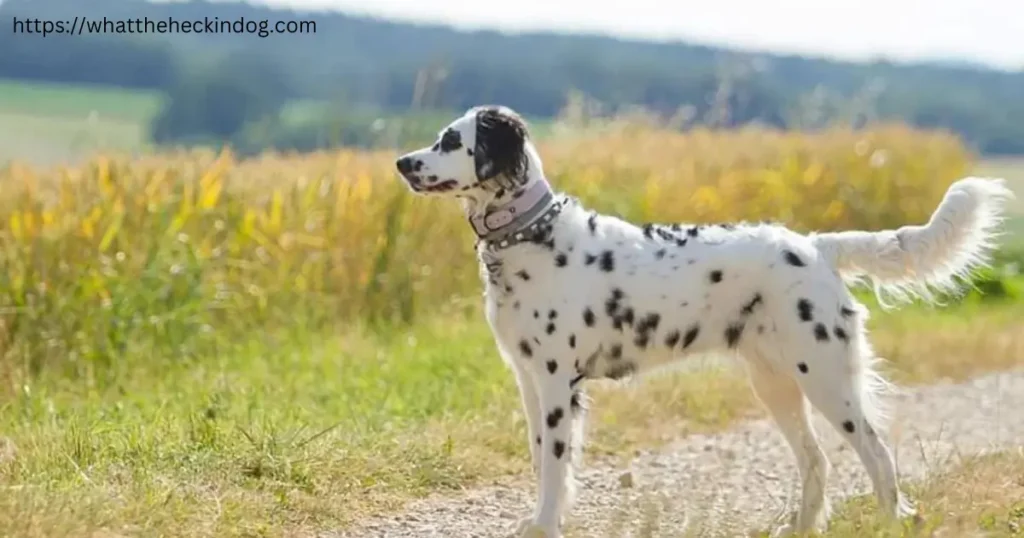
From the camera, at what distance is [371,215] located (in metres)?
12.6

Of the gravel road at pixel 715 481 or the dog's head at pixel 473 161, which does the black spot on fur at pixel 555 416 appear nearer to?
the gravel road at pixel 715 481

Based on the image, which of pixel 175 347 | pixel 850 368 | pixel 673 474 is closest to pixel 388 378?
pixel 175 347

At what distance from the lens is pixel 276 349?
11.2 metres

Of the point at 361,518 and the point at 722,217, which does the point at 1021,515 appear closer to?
the point at 361,518

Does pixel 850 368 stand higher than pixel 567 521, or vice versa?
pixel 850 368

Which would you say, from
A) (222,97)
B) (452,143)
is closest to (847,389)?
(452,143)

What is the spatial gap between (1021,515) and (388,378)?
4581mm

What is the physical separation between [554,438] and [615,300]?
26.3 inches

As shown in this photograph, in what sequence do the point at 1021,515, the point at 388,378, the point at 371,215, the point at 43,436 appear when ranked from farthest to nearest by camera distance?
the point at 371,215 → the point at 388,378 → the point at 43,436 → the point at 1021,515

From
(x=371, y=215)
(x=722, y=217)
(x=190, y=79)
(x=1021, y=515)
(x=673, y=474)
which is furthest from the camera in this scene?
(x=190, y=79)

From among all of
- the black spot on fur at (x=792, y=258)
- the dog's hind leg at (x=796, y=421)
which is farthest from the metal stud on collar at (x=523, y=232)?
the dog's hind leg at (x=796, y=421)

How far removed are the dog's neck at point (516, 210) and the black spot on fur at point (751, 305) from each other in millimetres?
962

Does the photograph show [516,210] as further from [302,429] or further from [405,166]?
[302,429]

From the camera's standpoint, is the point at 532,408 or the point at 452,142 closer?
the point at 452,142
